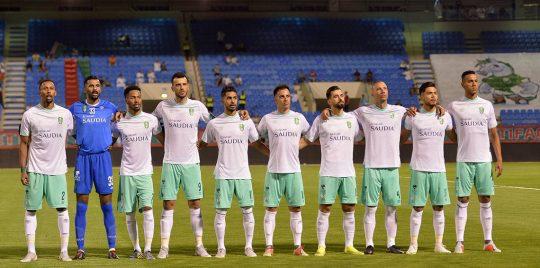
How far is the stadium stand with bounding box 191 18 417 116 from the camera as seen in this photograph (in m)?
58.4

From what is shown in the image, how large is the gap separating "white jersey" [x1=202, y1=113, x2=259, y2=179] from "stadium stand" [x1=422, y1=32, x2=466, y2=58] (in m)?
50.0

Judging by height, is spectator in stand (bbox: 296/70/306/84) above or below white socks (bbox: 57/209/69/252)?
above

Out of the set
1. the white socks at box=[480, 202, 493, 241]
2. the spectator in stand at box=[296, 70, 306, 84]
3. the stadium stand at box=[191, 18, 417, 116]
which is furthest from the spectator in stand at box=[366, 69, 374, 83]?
the white socks at box=[480, 202, 493, 241]

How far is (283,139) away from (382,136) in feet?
4.78

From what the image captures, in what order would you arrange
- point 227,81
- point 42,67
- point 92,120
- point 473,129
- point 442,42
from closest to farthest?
point 92,120 < point 473,129 < point 42,67 < point 227,81 < point 442,42

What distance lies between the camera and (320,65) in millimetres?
60406

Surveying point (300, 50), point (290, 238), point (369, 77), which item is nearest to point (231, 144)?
point (290, 238)

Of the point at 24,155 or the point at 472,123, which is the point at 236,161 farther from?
the point at 472,123

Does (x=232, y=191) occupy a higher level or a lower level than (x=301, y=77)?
lower

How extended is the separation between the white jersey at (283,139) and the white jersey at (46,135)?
287 centimetres

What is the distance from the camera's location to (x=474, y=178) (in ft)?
48.5

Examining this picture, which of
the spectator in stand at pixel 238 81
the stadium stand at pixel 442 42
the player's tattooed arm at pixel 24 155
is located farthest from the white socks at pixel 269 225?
the stadium stand at pixel 442 42

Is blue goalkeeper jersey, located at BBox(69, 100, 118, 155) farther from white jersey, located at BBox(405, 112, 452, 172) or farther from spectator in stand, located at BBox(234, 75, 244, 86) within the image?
spectator in stand, located at BBox(234, 75, 244, 86)

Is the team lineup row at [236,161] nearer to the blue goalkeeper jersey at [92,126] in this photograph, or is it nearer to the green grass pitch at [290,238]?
the blue goalkeeper jersey at [92,126]
